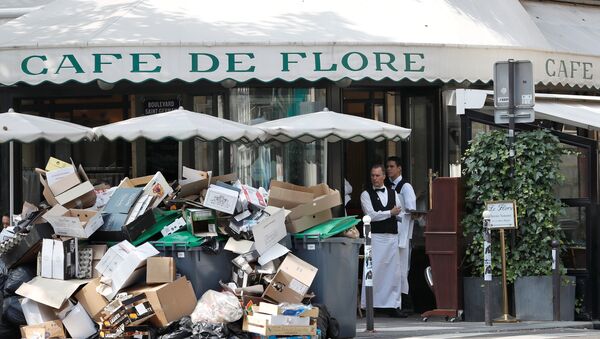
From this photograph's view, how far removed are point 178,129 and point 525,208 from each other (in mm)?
4149

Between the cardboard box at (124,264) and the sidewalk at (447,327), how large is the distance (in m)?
2.47

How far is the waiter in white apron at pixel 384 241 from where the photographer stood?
18.6 m

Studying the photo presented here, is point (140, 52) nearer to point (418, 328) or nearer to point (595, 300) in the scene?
point (418, 328)

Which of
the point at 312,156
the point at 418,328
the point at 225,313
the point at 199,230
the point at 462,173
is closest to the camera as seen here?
the point at 225,313

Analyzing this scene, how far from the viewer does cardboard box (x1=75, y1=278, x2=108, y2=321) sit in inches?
575

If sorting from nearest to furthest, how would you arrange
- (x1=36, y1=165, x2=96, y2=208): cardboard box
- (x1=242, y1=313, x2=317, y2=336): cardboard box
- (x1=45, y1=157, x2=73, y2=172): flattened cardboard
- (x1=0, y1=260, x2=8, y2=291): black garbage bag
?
(x1=242, y1=313, x2=317, y2=336): cardboard box → (x1=0, y1=260, x2=8, y2=291): black garbage bag → (x1=36, y1=165, x2=96, y2=208): cardboard box → (x1=45, y1=157, x2=73, y2=172): flattened cardboard

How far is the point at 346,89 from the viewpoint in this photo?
1995 cm

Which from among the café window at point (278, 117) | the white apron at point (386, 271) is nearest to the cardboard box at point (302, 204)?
the white apron at point (386, 271)

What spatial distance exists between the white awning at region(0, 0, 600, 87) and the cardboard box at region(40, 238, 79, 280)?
430cm

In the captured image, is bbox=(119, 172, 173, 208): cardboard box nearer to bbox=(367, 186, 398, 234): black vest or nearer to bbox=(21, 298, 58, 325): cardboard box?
bbox=(21, 298, 58, 325): cardboard box

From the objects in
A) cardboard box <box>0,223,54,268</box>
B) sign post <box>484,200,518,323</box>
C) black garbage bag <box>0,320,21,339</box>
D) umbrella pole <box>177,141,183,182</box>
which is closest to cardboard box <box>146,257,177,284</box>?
cardboard box <box>0,223,54,268</box>

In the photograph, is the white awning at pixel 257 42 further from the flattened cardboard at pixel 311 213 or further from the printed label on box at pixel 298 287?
the printed label on box at pixel 298 287

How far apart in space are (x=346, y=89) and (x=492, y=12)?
7.75ft

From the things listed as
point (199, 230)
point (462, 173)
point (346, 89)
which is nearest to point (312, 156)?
point (346, 89)
